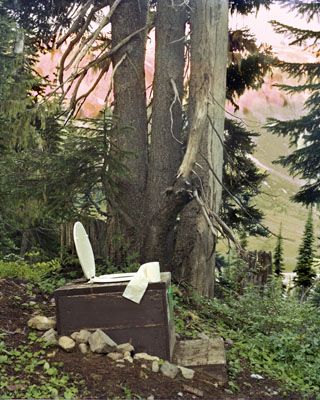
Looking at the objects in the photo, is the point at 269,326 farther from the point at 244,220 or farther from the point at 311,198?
the point at 311,198

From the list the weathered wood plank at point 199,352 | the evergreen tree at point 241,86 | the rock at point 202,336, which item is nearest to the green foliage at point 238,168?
the evergreen tree at point 241,86

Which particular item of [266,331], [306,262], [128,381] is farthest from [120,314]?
[306,262]

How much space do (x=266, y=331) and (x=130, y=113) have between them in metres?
3.85

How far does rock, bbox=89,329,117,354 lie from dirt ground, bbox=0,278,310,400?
57 millimetres

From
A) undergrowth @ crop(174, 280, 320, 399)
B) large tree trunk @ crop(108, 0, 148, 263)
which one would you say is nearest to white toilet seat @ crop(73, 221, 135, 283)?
undergrowth @ crop(174, 280, 320, 399)

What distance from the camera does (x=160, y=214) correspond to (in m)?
6.89

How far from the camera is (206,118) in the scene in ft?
24.3

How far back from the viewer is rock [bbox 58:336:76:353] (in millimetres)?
4477

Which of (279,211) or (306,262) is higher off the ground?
(279,211)

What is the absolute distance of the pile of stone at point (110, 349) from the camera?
173 inches

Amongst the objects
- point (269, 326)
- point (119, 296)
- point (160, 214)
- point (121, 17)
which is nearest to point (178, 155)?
point (160, 214)

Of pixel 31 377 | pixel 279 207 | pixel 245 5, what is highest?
pixel 245 5

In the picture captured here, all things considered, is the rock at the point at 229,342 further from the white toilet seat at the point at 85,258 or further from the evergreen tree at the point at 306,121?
the evergreen tree at the point at 306,121

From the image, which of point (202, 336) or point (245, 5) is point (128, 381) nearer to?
point (202, 336)
